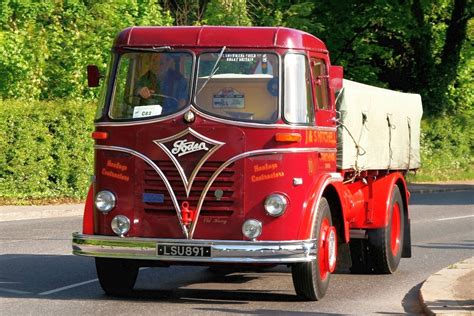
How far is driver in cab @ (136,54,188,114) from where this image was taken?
11.9m

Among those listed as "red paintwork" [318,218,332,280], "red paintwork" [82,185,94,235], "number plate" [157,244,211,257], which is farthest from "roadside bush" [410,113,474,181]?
"number plate" [157,244,211,257]

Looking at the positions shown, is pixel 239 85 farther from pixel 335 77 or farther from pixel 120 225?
pixel 120 225

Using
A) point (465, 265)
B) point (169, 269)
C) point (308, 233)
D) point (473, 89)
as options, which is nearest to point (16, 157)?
point (169, 269)

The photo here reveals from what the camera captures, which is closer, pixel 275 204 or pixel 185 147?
pixel 275 204

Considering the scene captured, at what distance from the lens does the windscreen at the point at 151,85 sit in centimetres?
1188

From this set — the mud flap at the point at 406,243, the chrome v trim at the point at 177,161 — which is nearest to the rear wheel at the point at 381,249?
the mud flap at the point at 406,243

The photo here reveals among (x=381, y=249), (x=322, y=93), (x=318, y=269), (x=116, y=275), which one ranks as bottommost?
(x=381, y=249)

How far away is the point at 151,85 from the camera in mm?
12000

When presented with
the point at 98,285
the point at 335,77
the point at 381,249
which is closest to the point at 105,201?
the point at 98,285

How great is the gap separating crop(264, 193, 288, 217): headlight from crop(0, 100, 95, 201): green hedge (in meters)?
15.5

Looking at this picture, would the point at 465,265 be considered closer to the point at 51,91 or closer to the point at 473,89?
the point at 51,91

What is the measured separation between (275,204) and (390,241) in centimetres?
362

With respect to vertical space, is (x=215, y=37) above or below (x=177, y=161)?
above

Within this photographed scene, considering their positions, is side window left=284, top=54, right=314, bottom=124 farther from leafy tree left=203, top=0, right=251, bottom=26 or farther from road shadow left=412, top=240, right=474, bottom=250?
leafy tree left=203, top=0, right=251, bottom=26
